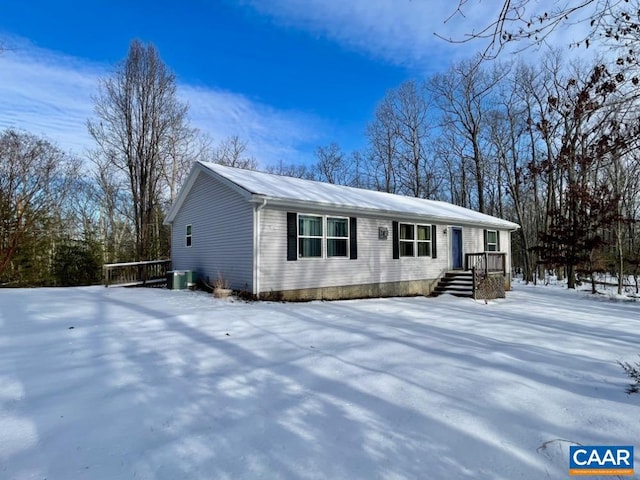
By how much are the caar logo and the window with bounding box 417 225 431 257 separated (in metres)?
11.1

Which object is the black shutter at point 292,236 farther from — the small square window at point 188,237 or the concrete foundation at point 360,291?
the small square window at point 188,237

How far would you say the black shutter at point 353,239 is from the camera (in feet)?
36.9

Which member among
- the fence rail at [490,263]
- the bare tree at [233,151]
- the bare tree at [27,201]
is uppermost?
the bare tree at [233,151]

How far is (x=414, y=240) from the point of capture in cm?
1320

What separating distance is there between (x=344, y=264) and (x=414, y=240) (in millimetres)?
3636

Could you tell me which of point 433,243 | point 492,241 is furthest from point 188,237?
point 492,241

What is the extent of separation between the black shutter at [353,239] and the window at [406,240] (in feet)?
7.72

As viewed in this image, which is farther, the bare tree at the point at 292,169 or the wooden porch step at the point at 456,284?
the bare tree at the point at 292,169

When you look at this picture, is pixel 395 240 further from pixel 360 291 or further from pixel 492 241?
pixel 492 241

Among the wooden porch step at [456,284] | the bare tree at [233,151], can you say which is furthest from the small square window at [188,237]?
the bare tree at [233,151]

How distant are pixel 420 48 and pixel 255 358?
168 inches

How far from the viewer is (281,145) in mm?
28469

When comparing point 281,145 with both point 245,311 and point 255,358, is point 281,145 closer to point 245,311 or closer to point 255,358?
point 245,311

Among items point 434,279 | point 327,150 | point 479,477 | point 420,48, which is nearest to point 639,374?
point 479,477
